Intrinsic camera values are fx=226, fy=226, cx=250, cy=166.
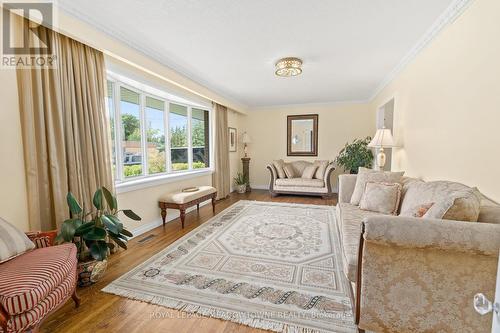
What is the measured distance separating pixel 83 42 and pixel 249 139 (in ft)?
15.2

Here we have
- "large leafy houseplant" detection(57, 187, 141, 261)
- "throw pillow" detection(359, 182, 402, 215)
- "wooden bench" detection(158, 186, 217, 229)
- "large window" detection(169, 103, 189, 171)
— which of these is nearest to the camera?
"large leafy houseplant" detection(57, 187, 141, 261)

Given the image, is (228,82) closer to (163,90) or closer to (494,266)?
(163,90)

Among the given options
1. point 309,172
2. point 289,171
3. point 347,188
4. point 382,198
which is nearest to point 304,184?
point 309,172

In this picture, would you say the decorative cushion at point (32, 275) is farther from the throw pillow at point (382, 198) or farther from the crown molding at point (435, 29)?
the crown molding at point (435, 29)

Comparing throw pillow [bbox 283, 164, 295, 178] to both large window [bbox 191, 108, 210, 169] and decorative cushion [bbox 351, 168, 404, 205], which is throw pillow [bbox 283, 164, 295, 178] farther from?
decorative cushion [bbox 351, 168, 404, 205]

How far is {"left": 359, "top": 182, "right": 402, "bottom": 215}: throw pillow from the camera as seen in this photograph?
248 centimetres

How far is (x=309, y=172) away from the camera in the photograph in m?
5.86

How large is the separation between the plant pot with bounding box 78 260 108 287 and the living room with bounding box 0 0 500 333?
0.05ft

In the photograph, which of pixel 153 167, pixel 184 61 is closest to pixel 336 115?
pixel 184 61

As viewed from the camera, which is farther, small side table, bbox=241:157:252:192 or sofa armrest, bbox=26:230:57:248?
small side table, bbox=241:157:252:192

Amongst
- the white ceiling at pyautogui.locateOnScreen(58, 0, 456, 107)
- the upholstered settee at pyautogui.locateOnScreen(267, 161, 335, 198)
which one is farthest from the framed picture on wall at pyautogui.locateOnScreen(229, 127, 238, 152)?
the white ceiling at pyautogui.locateOnScreen(58, 0, 456, 107)

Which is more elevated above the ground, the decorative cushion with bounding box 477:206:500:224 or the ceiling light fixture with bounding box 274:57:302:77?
the ceiling light fixture with bounding box 274:57:302:77

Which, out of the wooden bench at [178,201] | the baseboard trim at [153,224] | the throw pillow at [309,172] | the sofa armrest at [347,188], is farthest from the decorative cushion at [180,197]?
the throw pillow at [309,172]

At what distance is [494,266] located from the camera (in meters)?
1.15
